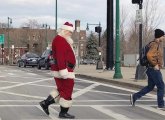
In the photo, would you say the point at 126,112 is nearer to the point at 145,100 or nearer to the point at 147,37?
the point at 145,100

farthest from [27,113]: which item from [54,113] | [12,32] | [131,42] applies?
[12,32]

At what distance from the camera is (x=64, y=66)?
31.2 feet

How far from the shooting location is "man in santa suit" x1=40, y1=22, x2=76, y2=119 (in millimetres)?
9500

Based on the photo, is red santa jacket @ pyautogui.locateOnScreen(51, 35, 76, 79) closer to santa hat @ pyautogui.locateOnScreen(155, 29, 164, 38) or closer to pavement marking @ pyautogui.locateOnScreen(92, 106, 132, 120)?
pavement marking @ pyautogui.locateOnScreen(92, 106, 132, 120)

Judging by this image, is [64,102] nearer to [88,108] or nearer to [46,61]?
[88,108]

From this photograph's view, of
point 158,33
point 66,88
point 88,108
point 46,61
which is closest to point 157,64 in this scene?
point 158,33

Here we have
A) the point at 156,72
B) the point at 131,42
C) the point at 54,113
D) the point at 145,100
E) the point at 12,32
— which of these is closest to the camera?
the point at 54,113

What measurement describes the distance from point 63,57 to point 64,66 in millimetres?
180

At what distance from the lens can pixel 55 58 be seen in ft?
31.8

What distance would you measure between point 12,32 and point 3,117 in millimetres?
109611

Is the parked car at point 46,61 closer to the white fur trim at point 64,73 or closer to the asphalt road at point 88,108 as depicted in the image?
the asphalt road at point 88,108

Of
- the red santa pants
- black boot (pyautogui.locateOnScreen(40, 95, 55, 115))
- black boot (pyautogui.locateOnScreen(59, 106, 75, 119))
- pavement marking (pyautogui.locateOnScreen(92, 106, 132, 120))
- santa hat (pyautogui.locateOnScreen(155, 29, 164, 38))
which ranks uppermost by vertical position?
santa hat (pyautogui.locateOnScreen(155, 29, 164, 38))

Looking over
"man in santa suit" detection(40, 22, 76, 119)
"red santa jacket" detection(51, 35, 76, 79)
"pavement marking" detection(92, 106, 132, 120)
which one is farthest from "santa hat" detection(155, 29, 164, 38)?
"red santa jacket" detection(51, 35, 76, 79)

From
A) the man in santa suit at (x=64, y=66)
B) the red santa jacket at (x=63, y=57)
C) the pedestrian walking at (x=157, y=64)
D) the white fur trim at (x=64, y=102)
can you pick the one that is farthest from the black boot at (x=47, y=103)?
the pedestrian walking at (x=157, y=64)
